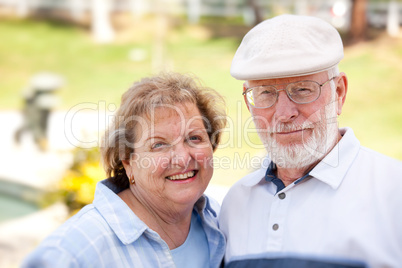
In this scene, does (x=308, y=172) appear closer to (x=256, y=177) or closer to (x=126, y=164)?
(x=256, y=177)

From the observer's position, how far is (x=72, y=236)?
1.77 m

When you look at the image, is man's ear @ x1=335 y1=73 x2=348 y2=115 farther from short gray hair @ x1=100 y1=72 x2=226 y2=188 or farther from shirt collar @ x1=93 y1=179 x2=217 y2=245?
shirt collar @ x1=93 y1=179 x2=217 y2=245

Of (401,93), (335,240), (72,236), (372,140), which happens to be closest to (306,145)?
(335,240)

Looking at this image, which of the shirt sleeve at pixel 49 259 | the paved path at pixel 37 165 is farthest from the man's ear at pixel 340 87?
the paved path at pixel 37 165

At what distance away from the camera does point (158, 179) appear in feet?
6.69

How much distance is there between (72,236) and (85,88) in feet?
42.9

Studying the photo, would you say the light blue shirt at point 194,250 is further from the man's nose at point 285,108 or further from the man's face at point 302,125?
the man's nose at point 285,108

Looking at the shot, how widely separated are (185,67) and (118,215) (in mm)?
11246

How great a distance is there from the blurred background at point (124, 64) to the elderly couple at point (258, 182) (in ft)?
15.3

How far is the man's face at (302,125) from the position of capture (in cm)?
189

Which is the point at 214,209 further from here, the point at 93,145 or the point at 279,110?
the point at 93,145

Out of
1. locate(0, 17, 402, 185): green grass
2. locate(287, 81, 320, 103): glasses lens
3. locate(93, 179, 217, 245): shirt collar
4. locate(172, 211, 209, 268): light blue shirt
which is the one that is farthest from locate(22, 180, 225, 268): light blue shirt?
locate(0, 17, 402, 185): green grass

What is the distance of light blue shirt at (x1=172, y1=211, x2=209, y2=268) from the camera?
2.05 meters

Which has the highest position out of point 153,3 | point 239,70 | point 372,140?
point 153,3
